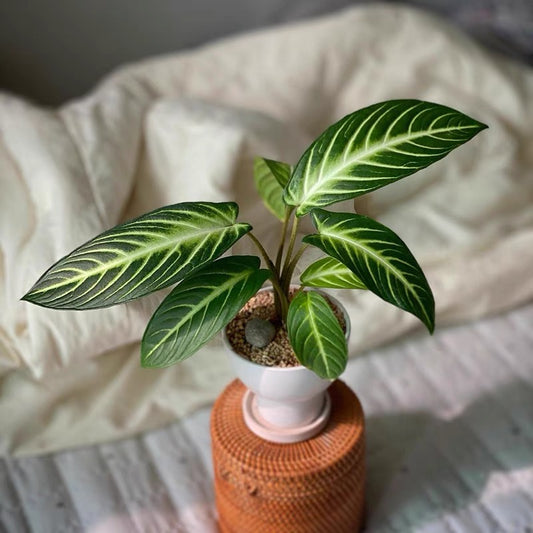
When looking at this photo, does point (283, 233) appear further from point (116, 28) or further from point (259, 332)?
point (116, 28)

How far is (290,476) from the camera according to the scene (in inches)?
29.2

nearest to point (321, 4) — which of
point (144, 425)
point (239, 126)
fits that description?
point (239, 126)

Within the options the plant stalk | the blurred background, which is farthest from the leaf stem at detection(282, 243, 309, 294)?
the blurred background

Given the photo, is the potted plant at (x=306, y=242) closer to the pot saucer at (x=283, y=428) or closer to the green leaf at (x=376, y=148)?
the green leaf at (x=376, y=148)

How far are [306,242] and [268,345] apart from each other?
0.13 m

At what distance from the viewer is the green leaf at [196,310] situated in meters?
0.63

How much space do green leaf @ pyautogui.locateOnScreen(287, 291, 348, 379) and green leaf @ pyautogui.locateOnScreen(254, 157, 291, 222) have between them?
13 centimetres

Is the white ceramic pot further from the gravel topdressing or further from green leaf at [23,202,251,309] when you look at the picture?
green leaf at [23,202,251,309]

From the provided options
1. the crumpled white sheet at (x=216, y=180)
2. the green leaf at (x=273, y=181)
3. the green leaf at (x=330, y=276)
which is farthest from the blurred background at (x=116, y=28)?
the green leaf at (x=330, y=276)

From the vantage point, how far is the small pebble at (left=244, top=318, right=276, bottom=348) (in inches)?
27.9

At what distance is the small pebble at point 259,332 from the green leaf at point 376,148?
0.41 feet

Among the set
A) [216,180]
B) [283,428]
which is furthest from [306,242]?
[216,180]

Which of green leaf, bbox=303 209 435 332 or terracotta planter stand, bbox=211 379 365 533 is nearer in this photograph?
green leaf, bbox=303 209 435 332

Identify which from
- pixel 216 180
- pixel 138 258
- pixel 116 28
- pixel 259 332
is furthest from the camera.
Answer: pixel 116 28
